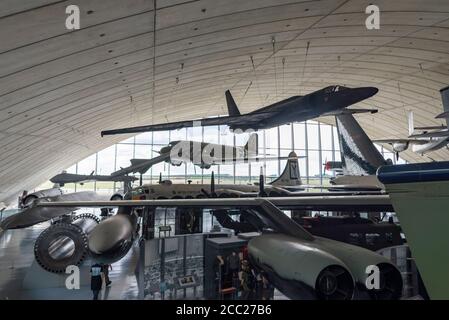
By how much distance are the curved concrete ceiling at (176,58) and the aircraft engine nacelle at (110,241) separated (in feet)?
15.4

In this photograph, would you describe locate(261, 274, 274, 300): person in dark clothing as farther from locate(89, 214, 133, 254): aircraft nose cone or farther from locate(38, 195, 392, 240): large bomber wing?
locate(89, 214, 133, 254): aircraft nose cone

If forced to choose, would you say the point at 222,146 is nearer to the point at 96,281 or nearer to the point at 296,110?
the point at 296,110

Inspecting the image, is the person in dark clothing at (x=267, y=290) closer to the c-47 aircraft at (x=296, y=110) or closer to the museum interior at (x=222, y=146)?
the museum interior at (x=222, y=146)

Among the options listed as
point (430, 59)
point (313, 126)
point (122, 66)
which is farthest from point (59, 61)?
point (313, 126)

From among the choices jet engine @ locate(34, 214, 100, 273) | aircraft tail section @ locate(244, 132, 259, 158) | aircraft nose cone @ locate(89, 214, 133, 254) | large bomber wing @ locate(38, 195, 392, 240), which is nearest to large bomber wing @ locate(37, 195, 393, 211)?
large bomber wing @ locate(38, 195, 392, 240)

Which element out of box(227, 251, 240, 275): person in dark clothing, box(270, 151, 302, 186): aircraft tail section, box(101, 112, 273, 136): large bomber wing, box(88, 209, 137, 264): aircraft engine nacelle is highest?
box(101, 112, 273, 136): large bomber wing

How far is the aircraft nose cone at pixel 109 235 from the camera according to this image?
7.11m

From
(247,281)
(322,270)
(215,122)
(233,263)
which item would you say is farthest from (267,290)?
(215,122)

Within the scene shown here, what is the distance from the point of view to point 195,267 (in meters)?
8.05

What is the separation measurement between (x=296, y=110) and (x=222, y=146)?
10.9 metres

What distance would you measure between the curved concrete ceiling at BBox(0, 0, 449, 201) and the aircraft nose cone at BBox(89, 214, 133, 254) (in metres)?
4.65

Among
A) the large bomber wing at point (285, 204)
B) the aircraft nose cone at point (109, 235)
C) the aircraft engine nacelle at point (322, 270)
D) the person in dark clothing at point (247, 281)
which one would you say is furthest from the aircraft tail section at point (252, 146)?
the aircraft engine nacelle at point (322, 270)

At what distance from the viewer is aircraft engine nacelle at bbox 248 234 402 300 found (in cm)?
411

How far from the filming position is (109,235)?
7340 mm
